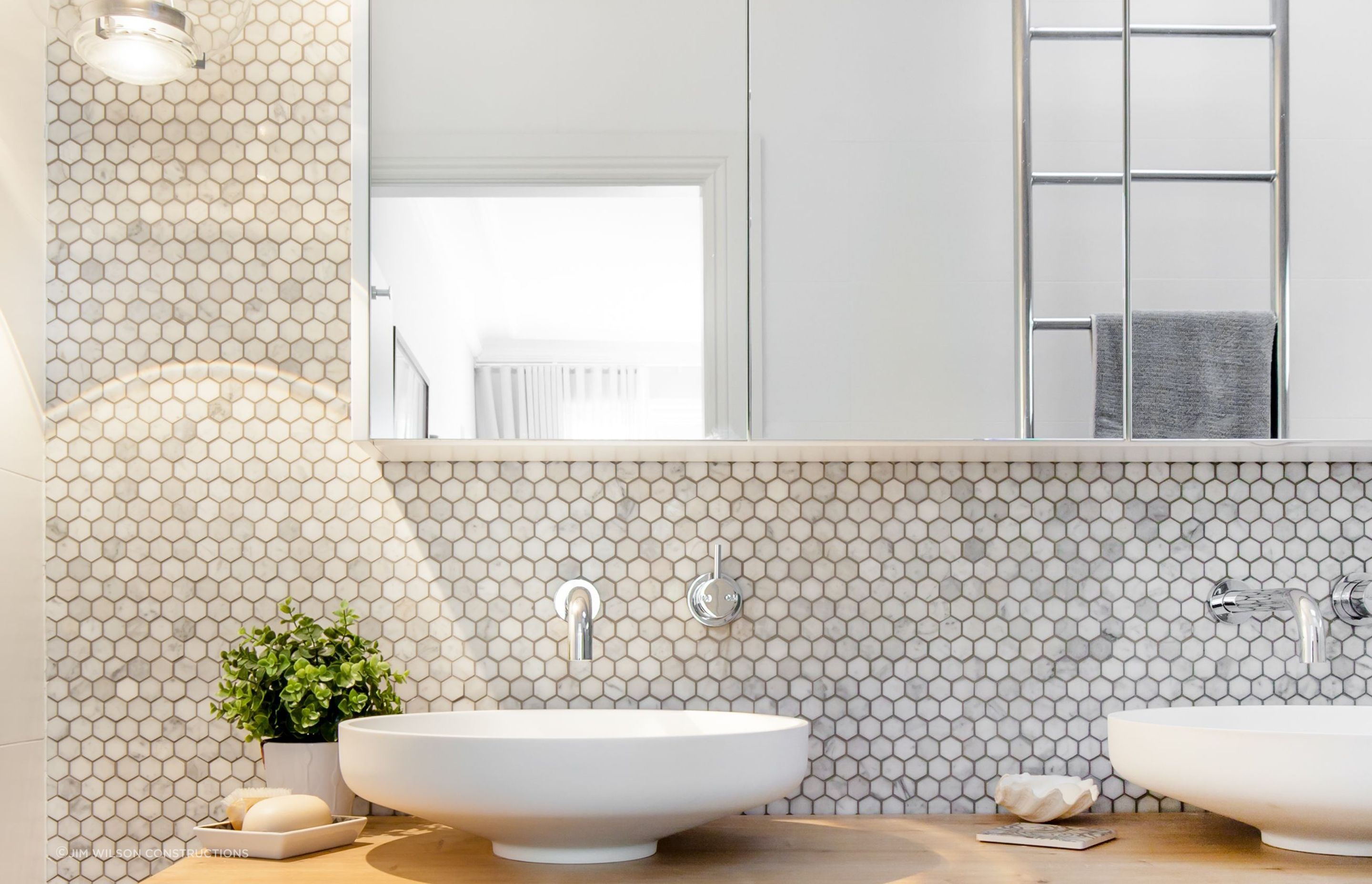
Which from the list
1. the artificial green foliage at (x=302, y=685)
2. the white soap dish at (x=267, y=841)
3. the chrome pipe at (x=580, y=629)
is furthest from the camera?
the chrome pipe at (x=580, y=629)

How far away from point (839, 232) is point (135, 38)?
3.08ft

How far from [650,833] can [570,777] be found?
0.17 meters

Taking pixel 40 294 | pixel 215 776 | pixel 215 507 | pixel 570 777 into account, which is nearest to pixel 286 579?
pixel 215 507

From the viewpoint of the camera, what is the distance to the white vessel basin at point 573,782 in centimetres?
125

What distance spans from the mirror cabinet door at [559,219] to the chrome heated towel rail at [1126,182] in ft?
1.24

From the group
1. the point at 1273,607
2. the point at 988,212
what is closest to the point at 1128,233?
the point at 988,212

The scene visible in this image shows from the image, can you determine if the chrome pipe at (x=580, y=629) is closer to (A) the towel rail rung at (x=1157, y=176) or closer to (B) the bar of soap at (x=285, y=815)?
(B) the bar of soap at (x=285, y=815)

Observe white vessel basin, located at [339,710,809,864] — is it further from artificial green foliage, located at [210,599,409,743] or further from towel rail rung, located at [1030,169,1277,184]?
towel rail rung, located at [1030,169,1277,184]

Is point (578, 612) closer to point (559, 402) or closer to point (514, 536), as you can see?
point (514, 536)

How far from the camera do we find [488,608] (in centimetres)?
178

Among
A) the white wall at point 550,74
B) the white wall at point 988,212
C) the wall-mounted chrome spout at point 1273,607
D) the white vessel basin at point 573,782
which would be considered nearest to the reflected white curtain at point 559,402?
the white wall at point 988,212

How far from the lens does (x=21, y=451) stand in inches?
66.0

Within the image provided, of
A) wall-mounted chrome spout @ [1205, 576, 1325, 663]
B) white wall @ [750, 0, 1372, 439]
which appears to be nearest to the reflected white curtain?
white wall @ [750, 0, 1372, 439]

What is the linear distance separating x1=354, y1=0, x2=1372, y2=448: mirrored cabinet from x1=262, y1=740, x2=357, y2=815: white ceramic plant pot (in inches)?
17.0
